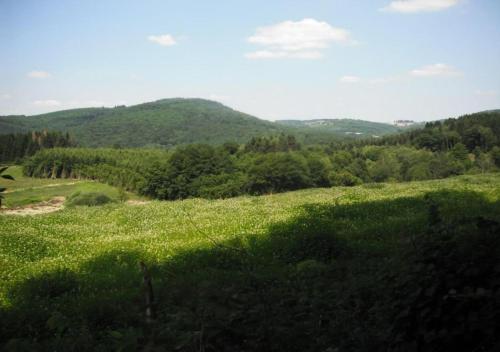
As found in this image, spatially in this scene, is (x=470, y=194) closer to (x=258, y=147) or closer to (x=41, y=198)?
(x=41, y=198)

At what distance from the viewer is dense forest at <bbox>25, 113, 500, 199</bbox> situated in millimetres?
97688

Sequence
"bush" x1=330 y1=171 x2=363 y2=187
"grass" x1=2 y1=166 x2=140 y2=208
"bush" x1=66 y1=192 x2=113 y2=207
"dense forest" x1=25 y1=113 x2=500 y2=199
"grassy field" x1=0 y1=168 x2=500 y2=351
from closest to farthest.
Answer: "grassy field" x1=0 y1=168 x2=500 y2=351, "bush" x1=66 y1=192 x2=113 y2=207, "grass" x1=2 y1=166 x2=140 y2=208, "dense forest" x1=25 y1=113 x2=500 y2=199, "bush" x1=330 y1=171 x2=363 y2=187

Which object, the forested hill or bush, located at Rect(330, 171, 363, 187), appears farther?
the forested hill

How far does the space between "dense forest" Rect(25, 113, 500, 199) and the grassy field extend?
6750cm

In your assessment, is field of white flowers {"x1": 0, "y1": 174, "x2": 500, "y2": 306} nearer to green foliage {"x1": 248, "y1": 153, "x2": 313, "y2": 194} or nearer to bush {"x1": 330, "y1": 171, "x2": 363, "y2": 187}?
green foliage {"x1": 248, "y1": 153, "x2": 313, "y2": 194}

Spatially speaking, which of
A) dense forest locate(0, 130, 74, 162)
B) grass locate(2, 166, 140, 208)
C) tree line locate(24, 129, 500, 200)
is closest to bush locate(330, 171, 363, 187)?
Result: tree line locate(24, 129, 500, 200)

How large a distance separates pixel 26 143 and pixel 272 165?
121 metres

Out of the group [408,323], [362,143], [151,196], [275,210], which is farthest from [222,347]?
[362,143]

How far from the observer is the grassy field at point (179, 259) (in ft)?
23.1

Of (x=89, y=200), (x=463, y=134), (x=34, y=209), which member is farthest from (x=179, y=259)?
(x=463, y=134)

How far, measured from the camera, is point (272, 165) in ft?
324

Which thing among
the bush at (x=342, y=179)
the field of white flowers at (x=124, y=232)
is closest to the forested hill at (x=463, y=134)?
the bush at (x=342, y=179)

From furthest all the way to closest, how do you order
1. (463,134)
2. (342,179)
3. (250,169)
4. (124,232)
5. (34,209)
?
(463,134), (342,179), (250,169), (34,209), (124,232)

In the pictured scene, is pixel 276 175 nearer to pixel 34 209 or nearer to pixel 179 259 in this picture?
pixel 34 209
